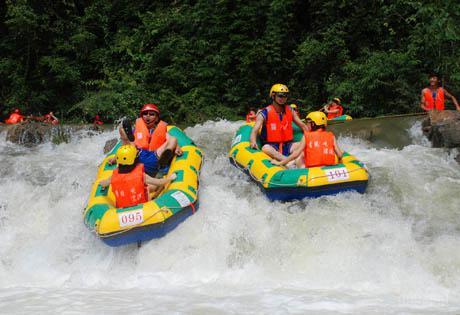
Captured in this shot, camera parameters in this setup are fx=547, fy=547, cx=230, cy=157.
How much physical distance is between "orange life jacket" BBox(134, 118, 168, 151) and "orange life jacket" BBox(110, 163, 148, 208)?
3.73ft

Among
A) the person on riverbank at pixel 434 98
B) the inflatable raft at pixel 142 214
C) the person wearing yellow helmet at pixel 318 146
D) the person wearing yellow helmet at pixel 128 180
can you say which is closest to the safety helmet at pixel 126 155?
the person wearing yellow helmet at pixel 128 180

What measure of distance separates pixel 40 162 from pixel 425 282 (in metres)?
5.61

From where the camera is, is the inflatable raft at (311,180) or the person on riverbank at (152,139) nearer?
the inflatable raft at (311,180)

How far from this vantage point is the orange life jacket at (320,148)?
19.3 feet

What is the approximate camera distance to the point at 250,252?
4922 millimetres

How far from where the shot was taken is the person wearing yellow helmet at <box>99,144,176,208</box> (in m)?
A: 5.15

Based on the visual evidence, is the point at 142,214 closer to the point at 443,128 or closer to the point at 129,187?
the point at 129,187

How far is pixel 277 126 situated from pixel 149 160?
1.66 metres

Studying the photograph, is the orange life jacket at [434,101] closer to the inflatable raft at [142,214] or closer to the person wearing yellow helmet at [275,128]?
the person wearing yellow helmet at [275,128]

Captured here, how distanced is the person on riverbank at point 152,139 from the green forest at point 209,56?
6397 mm

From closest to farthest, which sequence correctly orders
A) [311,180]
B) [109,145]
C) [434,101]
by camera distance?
[311,180]
[109,145]
[434,101]

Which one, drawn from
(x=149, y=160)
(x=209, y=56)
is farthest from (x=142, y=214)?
(x=209, y=56)

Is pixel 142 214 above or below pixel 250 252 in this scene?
above

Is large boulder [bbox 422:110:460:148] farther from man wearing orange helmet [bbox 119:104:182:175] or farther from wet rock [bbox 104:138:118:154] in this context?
wet rock [bbox 104:138:118:154]
